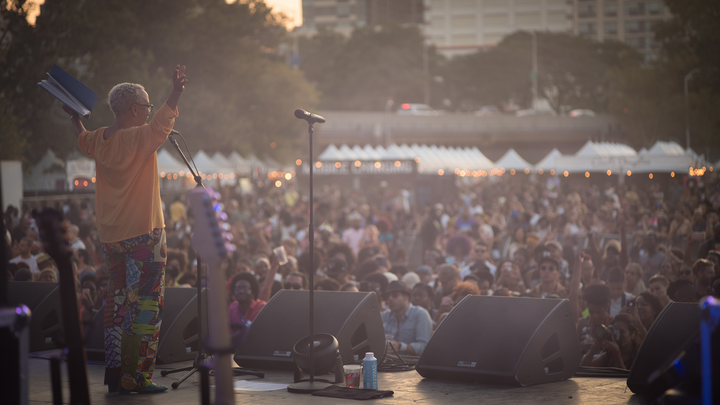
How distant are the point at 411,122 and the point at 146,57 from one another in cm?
4034

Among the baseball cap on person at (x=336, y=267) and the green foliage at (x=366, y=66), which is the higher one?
the green foliage at (x=366, y=66)

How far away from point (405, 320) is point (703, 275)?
317 centimetres

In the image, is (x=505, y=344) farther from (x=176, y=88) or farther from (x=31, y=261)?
(x=31, y=261)

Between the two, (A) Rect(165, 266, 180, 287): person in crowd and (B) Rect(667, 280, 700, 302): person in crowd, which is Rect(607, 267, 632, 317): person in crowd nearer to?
(B) Rect(667, 280, 700, 302): person in crowd

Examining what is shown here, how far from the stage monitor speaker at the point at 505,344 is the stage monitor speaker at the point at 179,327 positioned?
6.84 feet

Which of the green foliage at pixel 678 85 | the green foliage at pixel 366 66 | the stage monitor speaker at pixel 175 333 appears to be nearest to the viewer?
the stage monitor speaker at pixel 175 333

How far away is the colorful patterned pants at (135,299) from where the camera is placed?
455 cm

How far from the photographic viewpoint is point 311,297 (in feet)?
17.0

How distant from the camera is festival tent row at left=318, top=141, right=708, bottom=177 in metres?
26.7

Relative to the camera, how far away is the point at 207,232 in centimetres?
287

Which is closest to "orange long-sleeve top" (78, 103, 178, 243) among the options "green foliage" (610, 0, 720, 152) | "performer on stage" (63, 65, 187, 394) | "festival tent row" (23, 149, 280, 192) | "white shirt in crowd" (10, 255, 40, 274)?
"performer on stage" (63, 65, 187, 394)

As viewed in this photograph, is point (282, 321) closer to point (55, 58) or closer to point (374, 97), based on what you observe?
point (55, 58)

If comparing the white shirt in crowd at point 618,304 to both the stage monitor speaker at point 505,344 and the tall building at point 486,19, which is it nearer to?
the stage monitor speaker at point 505,344

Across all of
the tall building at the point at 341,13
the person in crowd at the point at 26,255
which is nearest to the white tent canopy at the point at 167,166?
the person in crowd at the point at 26,255
